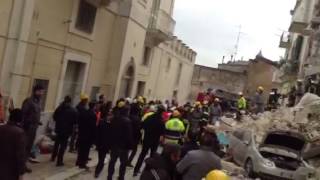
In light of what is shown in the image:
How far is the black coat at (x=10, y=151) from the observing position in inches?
319

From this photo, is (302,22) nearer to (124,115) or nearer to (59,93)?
(59,93)

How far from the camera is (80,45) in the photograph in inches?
769

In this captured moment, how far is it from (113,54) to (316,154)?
8.23 metres

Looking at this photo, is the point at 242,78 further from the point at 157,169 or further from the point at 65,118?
the point at 157,169

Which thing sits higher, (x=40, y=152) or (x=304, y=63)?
(x=304, y=63)

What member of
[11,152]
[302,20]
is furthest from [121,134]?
[302,20]

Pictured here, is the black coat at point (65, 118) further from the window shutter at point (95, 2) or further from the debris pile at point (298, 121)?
the debris pile at point (298, 121)

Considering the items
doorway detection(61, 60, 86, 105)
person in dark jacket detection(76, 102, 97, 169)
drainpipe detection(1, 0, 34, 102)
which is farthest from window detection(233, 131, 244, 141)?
drainpipe detection(1, 0, 34, 102)

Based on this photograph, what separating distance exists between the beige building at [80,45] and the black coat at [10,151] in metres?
6.80

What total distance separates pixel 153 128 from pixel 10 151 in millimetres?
5980

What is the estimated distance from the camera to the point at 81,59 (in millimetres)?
19906

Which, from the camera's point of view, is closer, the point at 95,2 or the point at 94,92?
the point at 95,2

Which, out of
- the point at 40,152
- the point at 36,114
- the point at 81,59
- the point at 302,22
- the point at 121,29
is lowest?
the point at 40,152

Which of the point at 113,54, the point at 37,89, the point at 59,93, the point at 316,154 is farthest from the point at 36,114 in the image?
the point at 316,154
